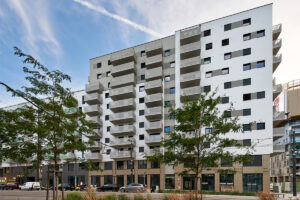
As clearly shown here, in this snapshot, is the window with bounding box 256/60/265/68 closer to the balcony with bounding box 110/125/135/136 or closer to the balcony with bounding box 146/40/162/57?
the balcony with bounding box 146/40/162/57

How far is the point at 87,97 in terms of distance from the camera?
5944 cm

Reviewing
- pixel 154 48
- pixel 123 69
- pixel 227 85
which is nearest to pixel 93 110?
pixel 123 69

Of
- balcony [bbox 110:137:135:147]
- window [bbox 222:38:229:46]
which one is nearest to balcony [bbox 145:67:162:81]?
window [bbox 222:38:229:46]

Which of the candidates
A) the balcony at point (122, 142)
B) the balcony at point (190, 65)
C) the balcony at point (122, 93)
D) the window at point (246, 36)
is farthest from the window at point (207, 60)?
the balcony at point (122, 142)

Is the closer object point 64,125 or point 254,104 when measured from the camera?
point 64,125

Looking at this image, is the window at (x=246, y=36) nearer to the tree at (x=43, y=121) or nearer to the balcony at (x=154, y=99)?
the balcony at (x=154, y=99)

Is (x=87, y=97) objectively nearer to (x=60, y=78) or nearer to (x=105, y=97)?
(x=105, y=97)

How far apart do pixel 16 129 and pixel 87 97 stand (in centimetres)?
4611

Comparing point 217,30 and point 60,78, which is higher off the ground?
point 217,30

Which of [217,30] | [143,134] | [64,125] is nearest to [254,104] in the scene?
[217,30]

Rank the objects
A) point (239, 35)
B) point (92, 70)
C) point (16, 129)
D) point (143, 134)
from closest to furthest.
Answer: point (16, 129) < point (239, 35) < point (143, 134) < point (92, 70)

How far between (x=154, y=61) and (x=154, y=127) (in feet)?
42.7

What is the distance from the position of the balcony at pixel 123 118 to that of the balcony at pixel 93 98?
241 inches

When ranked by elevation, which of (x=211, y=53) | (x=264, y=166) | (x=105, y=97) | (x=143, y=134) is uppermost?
(x=211, y=53)
